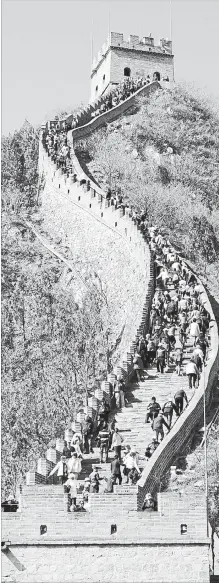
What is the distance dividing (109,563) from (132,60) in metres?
66.8

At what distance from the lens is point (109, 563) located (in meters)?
22.1

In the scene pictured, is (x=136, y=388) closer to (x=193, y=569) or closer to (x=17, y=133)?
(x=193, y=569)

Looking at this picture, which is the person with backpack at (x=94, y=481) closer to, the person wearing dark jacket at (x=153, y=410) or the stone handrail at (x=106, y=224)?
the stone handrail at (x=106, y=224)

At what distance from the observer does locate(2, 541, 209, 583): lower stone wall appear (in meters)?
22.0

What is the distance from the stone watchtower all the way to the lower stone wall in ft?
213

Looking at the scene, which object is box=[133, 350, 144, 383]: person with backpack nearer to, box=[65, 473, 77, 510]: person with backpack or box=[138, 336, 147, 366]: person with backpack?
box=[138, 336, 147, 366]: person with backpack

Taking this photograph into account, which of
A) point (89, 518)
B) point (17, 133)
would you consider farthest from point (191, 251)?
point (89, 518)

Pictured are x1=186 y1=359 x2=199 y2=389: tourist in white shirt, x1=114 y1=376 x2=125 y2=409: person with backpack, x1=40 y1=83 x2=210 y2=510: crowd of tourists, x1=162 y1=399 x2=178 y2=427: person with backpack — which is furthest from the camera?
x1=186 y1=359 x2=199 y2=389: tourist in white shirt

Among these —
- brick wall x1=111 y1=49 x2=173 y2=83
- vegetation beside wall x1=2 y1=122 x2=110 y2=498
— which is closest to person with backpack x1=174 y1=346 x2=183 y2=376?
vegetation beside wall x1=2 y1=122 x2=110 y2=498

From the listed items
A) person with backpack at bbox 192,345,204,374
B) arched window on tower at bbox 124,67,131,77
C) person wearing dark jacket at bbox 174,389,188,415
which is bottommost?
person wearing dark jacket at bbox 174,389,188,415

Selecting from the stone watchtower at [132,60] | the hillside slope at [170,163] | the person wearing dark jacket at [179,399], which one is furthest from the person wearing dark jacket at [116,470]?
the stone watchtower at [132,60]

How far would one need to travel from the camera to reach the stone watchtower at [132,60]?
8538 centimetres

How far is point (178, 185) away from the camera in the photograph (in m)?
68.4

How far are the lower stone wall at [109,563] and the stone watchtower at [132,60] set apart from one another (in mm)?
64941
